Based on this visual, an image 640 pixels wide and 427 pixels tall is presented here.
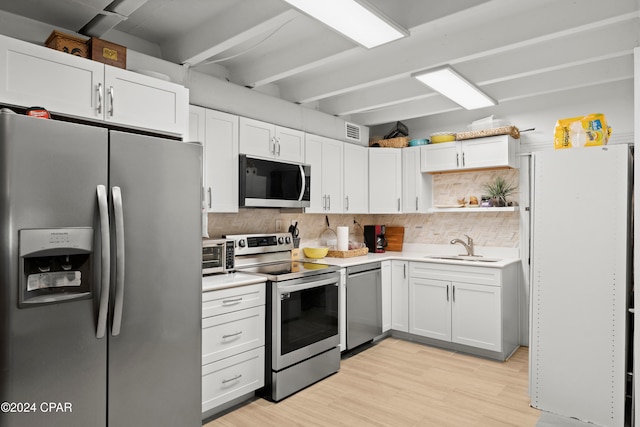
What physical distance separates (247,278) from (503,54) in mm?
2760

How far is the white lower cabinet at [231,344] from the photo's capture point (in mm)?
2662

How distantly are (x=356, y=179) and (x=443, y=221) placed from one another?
121 cm

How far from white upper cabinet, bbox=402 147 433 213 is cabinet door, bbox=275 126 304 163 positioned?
149cm

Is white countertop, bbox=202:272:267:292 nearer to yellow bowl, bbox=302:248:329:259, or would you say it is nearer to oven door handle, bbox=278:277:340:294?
oven door handle, bbox=278:277:340:294

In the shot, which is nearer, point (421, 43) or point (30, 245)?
point (30, 245)

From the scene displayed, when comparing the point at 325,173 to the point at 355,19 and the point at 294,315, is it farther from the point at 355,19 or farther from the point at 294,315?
the point at 355,19

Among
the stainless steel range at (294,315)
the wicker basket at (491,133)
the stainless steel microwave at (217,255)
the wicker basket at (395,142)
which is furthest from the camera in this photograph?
the wicker basket at (395,142)

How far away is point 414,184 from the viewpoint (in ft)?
15.8

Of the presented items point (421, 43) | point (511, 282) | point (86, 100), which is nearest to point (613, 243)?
point (511, 282)

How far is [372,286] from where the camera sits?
4180 millimetres

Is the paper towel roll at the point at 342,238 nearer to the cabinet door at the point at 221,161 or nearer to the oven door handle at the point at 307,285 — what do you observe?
the oven door handle at the point at 307,285

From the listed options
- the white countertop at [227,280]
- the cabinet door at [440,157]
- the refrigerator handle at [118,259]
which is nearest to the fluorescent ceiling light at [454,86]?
the cabinet door at [440,157]

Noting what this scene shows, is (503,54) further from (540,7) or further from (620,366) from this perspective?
(620,366)

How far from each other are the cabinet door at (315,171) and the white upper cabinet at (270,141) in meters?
0.09
